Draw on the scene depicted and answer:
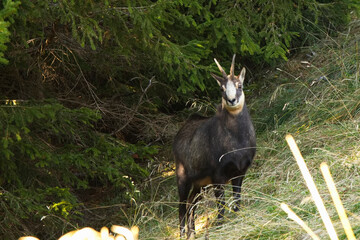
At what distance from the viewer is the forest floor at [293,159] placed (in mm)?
4250

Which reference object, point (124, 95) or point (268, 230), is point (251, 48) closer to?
point (124, 95)

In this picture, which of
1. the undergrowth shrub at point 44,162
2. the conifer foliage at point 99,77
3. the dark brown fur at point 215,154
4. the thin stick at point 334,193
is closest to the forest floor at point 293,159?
the dark brown fur at point 215,154

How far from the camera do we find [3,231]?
645 cm

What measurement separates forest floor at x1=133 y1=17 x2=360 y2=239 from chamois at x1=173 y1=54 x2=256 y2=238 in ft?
0.49

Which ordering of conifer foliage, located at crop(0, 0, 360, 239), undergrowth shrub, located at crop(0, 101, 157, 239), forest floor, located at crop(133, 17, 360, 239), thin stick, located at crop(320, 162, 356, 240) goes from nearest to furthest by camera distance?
1. thin stick, located at crop(320, 162, 356, 240)
2. forest floor, located at crop(133, 17, 360, 239)
3. undergrowth shrub, located at crop(0, 101, 157, 239)
4. conifer foliage, located at crop(0, 0, 360, 239)

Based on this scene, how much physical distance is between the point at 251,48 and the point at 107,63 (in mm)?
2049

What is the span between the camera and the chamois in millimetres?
5785

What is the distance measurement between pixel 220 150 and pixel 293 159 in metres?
0.98

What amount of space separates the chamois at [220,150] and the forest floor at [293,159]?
0.15 meters

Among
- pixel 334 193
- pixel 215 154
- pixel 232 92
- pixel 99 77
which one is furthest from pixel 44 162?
pixel 334 193

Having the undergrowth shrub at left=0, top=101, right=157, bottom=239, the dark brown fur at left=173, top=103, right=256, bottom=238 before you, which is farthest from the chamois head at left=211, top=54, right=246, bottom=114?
the undergrowth shrub at left=0, top=101, right=157, bottom=239

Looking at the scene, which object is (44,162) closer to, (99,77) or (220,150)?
(220,150)

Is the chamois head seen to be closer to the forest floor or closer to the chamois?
the chamois

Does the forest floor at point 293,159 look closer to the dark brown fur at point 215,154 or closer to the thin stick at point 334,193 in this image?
the dark brown fur at point 215,154
